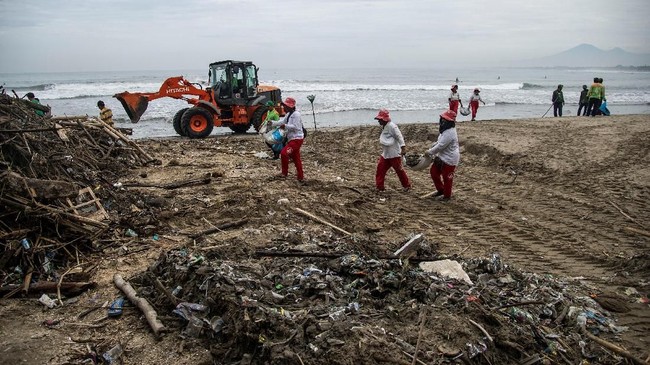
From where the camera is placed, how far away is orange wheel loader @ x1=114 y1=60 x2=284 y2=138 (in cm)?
1448

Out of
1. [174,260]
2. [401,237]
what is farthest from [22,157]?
[401,237]

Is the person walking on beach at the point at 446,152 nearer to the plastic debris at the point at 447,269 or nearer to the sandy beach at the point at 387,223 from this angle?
the sandy beach at the point at 387,223

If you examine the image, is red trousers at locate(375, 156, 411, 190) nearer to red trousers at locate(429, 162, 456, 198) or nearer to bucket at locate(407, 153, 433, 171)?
bucket at locate(407, 153, 433, 171)

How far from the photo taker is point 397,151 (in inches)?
319

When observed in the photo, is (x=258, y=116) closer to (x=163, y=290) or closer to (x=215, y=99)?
(x=215, y=99)

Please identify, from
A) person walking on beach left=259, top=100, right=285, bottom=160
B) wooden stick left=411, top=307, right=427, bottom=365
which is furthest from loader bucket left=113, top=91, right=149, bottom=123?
wooden stick left=411, top=307, right=427, bottom=365

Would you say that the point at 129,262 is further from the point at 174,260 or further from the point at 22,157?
the point at 22,157

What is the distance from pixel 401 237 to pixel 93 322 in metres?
3.98

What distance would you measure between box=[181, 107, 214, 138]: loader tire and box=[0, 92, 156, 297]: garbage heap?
269 inches

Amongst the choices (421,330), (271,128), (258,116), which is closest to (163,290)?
(421,330)

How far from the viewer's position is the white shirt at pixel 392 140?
313 inches

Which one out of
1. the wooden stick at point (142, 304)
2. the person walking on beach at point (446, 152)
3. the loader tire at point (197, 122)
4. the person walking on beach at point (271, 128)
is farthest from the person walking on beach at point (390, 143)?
the loader tire at point (197, 122)

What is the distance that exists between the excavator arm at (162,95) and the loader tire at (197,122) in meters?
0.53

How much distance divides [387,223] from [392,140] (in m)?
1.83
